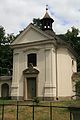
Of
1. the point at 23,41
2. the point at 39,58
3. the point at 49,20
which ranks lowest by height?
the point at 39,58

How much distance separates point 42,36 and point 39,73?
4240 millimetres

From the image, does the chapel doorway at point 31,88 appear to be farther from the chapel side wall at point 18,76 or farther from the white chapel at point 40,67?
the chapel side wall at point 18,76

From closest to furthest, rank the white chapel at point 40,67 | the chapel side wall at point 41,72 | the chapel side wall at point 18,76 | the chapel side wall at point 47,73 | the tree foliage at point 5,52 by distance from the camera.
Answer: the chapel side wall at point 47,73
the white chapel at point 40,67
the chapel side wall at point 41,72
the chapel side wall at point 18,76
the tree foliage at point 5,52

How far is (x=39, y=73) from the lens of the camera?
98.9 ft

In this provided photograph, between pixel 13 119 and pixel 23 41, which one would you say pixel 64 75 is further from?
pixel 13 119

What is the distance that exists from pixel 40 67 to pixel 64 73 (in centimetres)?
314

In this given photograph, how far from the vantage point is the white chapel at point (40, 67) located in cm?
2962

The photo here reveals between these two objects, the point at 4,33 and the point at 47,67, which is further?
the point at 4,33

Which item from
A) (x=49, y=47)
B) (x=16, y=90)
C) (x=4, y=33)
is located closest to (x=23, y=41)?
(x=49, y=47)

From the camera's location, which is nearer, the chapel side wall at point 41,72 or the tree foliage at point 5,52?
the chapel side wall at point 41,72

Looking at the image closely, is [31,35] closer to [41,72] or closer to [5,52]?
[41,72]

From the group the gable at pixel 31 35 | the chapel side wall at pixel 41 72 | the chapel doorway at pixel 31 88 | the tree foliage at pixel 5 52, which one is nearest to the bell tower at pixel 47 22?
the gable at pixel 31 35

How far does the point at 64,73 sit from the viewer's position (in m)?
31.4

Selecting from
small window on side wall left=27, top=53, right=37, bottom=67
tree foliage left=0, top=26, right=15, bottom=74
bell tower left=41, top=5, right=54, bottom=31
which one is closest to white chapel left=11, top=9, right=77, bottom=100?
small window on side wall left=27, top=53, right=37, bottom=67
